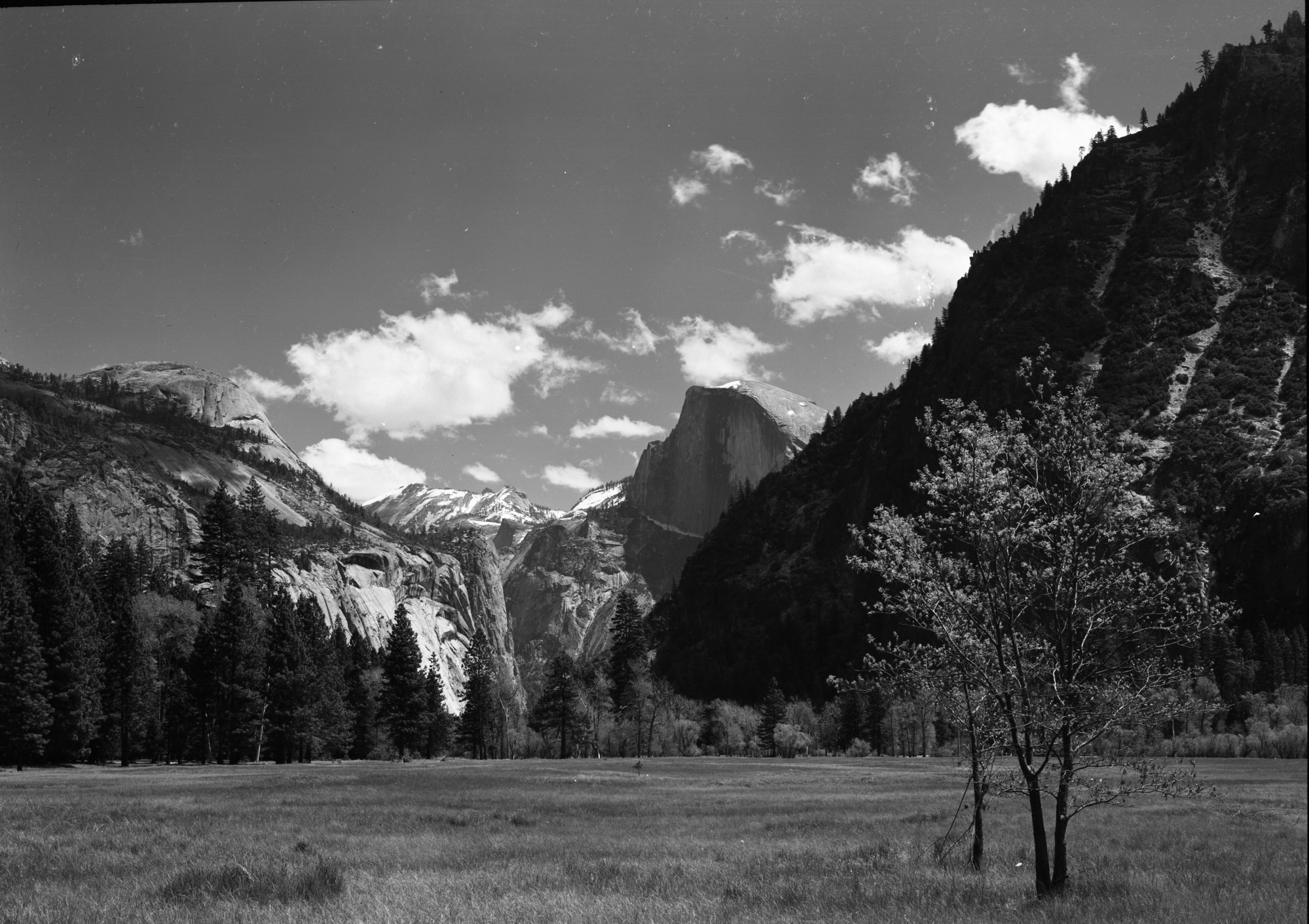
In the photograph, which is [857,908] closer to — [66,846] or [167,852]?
[167,852]

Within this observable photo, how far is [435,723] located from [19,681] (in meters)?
65.3

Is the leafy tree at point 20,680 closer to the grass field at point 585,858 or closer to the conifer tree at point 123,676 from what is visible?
the conifer tree at point 123,676

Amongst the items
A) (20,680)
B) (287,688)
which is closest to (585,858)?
(20,680)

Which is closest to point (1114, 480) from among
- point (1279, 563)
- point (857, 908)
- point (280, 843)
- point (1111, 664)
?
point (1111, 664)

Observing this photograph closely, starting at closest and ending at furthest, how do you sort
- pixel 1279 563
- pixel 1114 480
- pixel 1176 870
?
pixel 1114 480, pixel 1176 870, pixel 1279 563

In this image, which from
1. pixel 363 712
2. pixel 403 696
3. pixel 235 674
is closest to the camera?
pixel 235 674

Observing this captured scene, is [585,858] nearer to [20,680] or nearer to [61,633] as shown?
[20,680]

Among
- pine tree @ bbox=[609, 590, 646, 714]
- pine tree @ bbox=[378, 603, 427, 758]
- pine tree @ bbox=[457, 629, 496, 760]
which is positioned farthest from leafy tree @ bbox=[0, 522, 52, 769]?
pine tree @ bbox=[609, 590, 646, 714]

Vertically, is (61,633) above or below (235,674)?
above

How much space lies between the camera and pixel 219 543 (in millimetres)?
110875

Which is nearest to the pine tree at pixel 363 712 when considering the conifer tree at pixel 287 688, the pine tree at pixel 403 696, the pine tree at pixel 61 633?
the pine tree at pixel 403 696

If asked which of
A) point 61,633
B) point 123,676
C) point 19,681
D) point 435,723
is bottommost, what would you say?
point 435,723

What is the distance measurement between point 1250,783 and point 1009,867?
1682 inches

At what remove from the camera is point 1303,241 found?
17.3 feet
